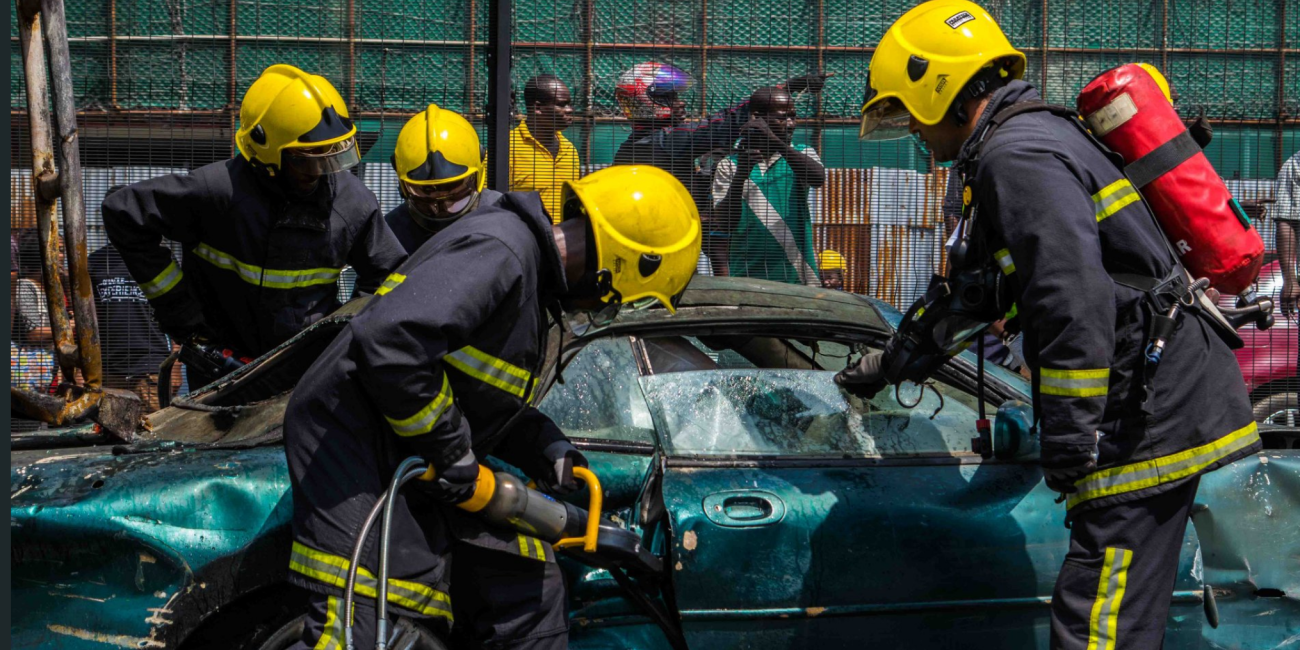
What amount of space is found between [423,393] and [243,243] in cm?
216

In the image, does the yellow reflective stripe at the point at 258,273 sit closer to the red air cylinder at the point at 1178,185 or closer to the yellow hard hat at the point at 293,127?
the yellow hard hat at the point at 293,127

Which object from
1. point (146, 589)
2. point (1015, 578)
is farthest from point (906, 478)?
point (146, 589)

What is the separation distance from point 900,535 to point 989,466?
363 millimetres

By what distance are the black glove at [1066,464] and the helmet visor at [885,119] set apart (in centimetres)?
97

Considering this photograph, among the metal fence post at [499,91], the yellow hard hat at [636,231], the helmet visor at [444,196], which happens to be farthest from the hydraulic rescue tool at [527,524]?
the metal fence post at [499,91]

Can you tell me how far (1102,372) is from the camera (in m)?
2.51

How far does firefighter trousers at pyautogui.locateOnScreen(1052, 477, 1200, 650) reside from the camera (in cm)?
258

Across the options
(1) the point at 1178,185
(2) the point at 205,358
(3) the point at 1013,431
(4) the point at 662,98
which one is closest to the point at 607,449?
(3) the point at 1013,431

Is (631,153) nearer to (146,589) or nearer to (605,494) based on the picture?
(605,494)

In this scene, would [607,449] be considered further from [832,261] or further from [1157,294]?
[832,261]

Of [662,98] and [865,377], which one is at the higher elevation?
[662,98]

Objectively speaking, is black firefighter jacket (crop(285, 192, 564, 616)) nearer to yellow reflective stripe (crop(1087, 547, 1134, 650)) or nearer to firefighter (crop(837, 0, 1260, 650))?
firefighter (crop(837, 0, 1260, 650))

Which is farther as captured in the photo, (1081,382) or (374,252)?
(374,252)

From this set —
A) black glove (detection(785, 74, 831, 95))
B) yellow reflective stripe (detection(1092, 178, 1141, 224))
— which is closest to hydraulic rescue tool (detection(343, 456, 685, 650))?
yellow reflective stripe (detection(1092, 178, 1141, 224))
